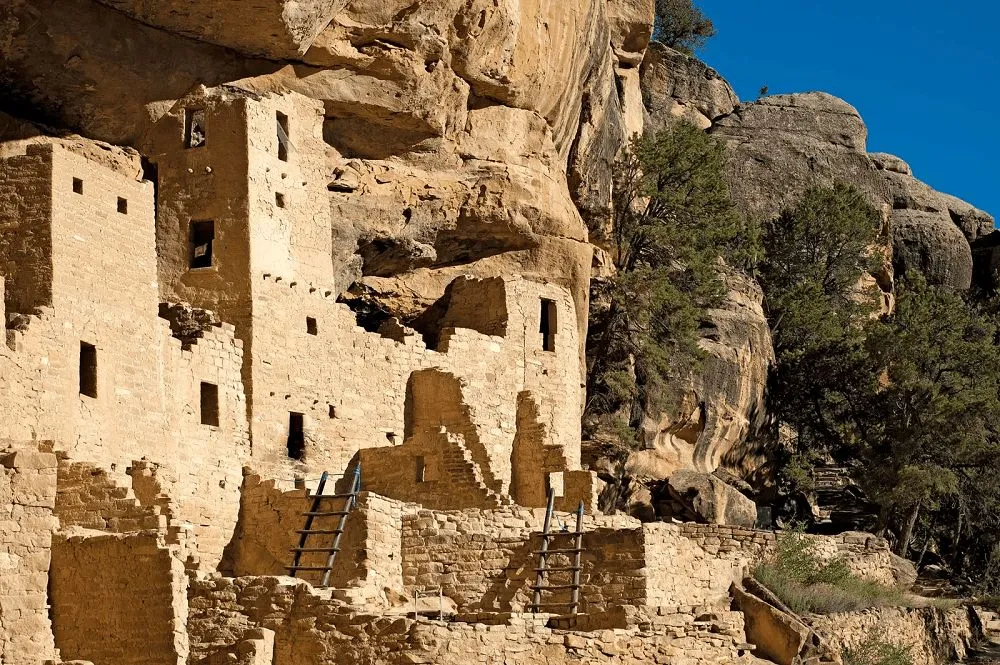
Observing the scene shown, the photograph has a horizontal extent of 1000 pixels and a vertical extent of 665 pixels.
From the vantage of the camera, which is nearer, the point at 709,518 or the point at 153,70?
the point at 153,70

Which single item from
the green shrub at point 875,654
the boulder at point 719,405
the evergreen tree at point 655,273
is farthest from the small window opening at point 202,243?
the green shrub at point 875,654

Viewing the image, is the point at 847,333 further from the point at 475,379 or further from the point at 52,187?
the point at 52,187

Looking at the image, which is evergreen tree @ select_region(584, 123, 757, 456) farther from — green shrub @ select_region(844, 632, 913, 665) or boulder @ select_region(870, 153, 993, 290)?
boulder @ select_region(870, 153, 993, 290)

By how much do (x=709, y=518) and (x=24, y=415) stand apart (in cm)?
1486

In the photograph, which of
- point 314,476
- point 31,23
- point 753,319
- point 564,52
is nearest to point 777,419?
point 753,319

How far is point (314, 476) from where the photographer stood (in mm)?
31531

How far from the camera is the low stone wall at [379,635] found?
24.0 m

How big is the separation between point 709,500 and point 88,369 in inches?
533

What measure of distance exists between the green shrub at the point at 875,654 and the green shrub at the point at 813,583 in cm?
70

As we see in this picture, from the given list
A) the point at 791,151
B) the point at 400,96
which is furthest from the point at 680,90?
the point at 400,96

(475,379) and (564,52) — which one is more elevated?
(564,52)

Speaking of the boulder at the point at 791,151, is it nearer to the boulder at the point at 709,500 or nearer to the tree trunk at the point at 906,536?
the tree trunk at the point at 906,536

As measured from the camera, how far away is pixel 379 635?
24.2 metres

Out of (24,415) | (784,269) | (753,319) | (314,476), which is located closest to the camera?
(24,415)
